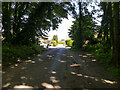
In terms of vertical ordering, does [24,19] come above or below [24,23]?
above

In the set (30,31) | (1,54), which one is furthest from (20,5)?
(1,54)

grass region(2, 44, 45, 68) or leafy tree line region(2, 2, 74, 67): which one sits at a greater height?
leafy tree line region(2, 2, 74, 67)

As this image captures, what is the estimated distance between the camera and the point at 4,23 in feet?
48.0

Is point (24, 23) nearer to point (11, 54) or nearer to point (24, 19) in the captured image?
point (24, 19)

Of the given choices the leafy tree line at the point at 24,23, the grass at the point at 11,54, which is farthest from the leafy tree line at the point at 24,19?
the grass at the point at 11,54

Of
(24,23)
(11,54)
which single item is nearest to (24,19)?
(24,23)

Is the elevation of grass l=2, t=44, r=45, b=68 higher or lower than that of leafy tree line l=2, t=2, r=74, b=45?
lower

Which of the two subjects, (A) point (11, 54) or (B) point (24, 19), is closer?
(A) point (11, 54)

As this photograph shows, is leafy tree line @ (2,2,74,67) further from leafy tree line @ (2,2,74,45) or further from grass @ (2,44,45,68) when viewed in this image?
grass @ (2,44,45,68)

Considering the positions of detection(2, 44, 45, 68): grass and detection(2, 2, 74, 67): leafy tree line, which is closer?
detection(2, 44, 45, 68): grass

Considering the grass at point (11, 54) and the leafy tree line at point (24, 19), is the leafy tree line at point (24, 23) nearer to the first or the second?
the leafy tree line at point (24, 19)

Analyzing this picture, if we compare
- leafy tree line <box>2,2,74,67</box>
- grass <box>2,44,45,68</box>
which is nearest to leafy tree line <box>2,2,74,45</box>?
leafy tree line <box>2,2,74,67</box>

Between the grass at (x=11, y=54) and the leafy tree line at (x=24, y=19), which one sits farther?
the leafy tree line at (x=24, y=19)

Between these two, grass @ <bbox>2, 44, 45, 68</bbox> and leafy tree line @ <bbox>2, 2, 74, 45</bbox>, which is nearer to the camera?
grass @ <bbox>2, 44, 45, 68</bbox>
